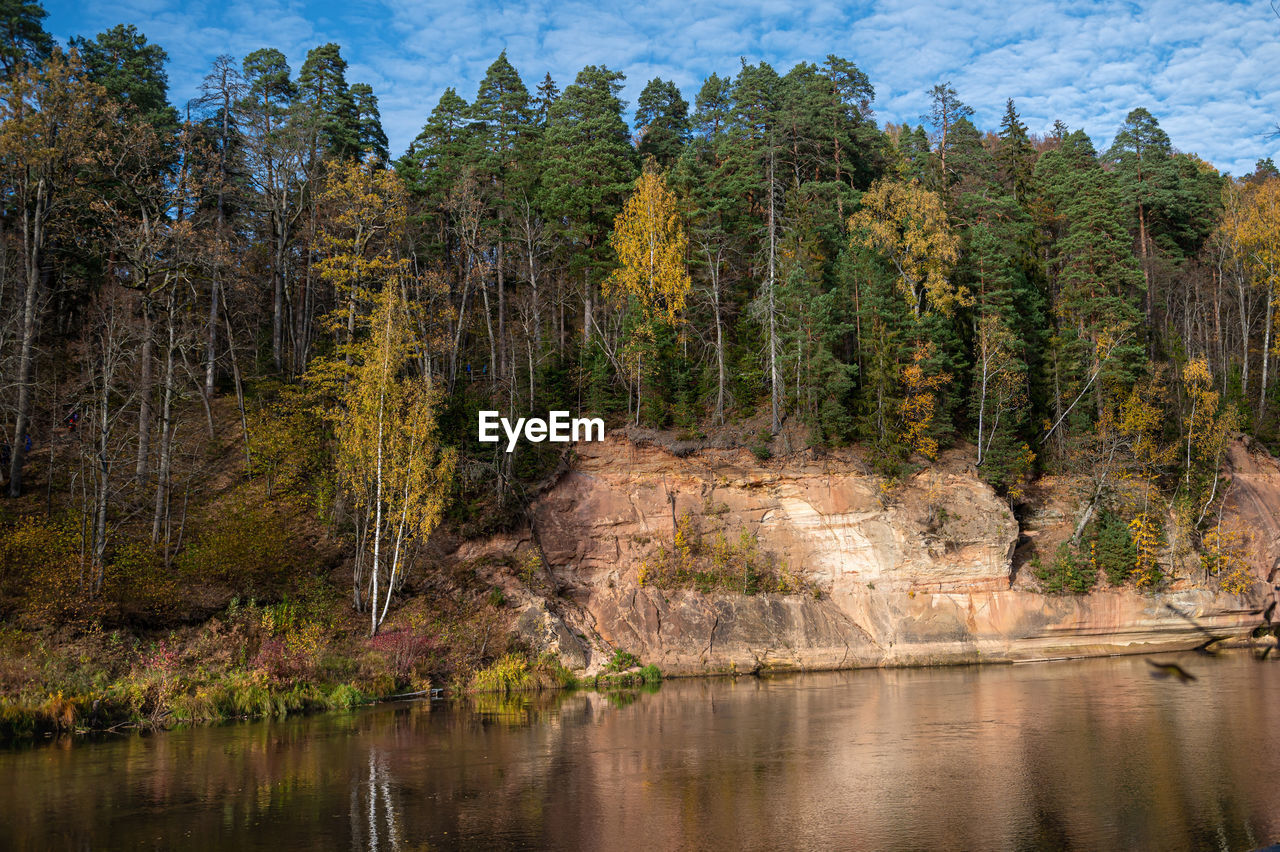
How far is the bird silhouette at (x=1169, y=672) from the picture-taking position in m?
35.1

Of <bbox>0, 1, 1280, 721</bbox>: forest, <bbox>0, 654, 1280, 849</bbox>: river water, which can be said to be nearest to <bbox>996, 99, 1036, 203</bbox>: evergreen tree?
<bbox>0, 1, 1280, 721</bbox>: forest

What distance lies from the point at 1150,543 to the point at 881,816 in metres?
36.6

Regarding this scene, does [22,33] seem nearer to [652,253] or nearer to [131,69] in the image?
[131,69]

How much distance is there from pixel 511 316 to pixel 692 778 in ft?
137

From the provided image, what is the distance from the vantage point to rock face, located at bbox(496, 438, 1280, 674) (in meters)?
40.8

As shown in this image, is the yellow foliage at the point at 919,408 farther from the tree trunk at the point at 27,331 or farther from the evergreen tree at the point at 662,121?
the tree trunk at the point at 27,331

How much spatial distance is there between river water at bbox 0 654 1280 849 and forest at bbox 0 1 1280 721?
11425mm

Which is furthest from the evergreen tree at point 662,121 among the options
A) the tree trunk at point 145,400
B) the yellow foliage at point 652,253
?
the tree trunk at point 145,400

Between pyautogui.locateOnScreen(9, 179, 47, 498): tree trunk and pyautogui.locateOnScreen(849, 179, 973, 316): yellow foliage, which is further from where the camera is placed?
pyautogui.locateOnScreen(849, 179, 973, 316): yellow foliage

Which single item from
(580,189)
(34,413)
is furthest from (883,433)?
(34,413)

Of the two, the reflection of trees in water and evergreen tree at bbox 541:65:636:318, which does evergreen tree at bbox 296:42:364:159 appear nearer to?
evergreen tree at bbox 541:65:636:318

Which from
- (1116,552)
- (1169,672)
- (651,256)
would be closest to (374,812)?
(1169,672)

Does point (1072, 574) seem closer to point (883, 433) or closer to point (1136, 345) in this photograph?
point (883, 433)

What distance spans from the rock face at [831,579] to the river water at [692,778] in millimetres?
10077
